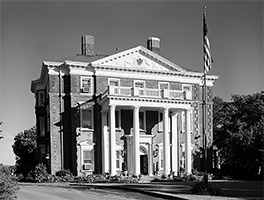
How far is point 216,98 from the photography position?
179 ft

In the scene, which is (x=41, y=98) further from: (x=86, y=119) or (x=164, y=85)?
(x=164, y=85)

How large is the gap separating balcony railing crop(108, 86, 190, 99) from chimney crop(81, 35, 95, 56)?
7927 mm

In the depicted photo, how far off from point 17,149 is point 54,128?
3291 centimetres

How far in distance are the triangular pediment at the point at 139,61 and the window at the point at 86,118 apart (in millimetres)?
3976

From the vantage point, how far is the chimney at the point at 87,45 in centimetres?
3719

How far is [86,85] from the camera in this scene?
3250 cm

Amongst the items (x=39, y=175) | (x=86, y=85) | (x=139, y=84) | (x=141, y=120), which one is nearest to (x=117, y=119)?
(x=141, y=120)

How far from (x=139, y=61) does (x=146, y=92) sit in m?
3.46

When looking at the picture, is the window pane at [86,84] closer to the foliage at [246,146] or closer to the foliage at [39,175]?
the foliage at [39,175]

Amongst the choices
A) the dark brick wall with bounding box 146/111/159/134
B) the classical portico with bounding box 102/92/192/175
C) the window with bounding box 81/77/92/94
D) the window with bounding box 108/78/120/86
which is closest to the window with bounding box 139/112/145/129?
the dark brick wall with bounding box 146/111/159/134

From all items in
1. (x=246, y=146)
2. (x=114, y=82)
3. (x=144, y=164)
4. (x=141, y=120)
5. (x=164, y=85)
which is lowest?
(x=144, y=164)

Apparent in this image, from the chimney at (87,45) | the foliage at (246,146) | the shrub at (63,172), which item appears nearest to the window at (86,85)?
the chimney at (87,45)

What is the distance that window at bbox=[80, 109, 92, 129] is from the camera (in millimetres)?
32125

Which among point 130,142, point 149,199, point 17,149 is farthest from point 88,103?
point 17,149
